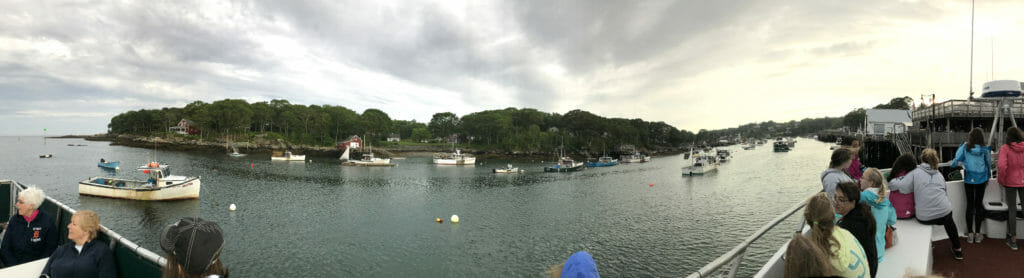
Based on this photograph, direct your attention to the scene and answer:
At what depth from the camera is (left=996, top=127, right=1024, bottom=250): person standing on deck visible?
4590 mm

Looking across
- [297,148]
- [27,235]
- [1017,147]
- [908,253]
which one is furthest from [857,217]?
[297,148]

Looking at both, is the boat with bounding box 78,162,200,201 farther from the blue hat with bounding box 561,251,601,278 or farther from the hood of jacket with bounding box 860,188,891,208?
the hood of jacket with bounding box 860,188,891,208

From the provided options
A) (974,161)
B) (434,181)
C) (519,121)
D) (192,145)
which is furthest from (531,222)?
(192,145)

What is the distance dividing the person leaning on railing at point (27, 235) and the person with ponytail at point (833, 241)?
727 cm

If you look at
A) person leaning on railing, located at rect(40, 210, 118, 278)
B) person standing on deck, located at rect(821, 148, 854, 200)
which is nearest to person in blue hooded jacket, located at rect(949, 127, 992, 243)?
person standing on deck, located at rect(821, 148, 854, 200)

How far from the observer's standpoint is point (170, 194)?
2495 cm

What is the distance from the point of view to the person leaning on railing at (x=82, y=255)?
3309 mm

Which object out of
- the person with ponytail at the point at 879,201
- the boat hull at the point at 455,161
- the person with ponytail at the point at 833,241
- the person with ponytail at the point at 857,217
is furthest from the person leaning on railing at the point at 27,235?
the boat hull at the point at 455,161

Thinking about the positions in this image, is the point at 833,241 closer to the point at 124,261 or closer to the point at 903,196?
the point at 903,196

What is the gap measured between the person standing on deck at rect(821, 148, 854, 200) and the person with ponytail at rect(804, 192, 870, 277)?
2.20 metres

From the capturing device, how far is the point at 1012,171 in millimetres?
4664

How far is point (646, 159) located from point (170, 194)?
73830 mm

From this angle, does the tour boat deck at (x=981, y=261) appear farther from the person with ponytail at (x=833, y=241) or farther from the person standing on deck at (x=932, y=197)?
the person with ponytail at (x=833, y=241)

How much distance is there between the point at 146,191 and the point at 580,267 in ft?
106
